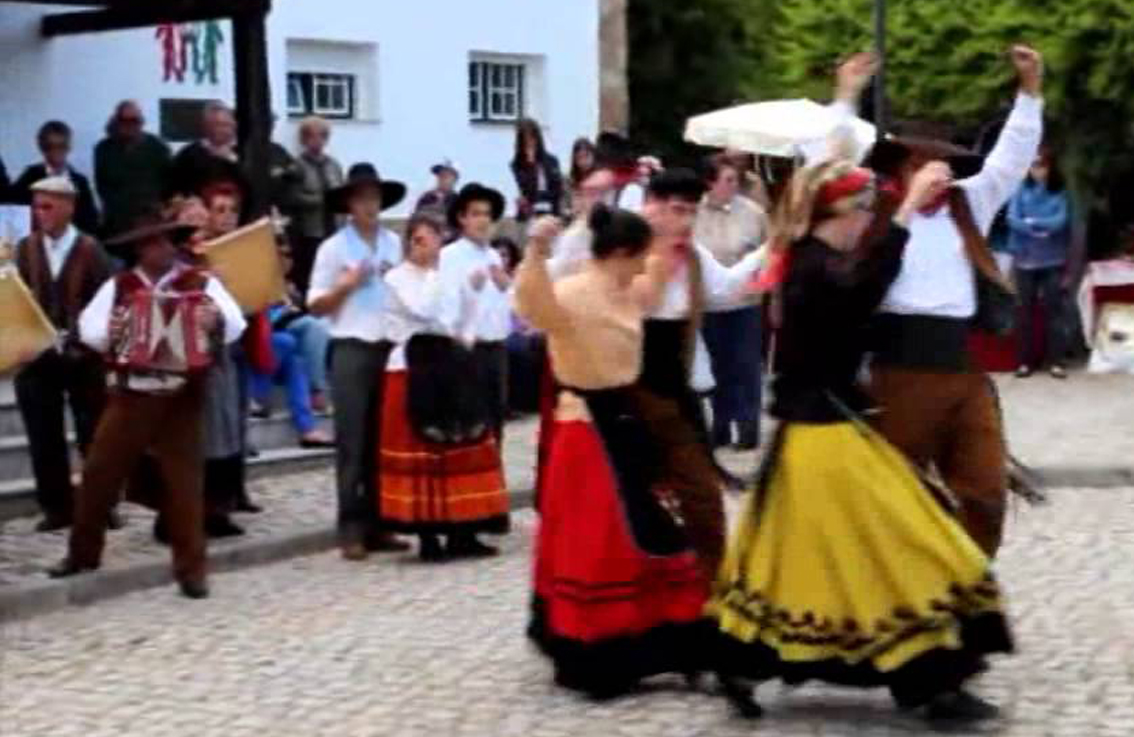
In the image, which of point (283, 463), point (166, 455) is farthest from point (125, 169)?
point (166, 455)

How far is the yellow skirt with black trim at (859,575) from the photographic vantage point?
8367 mm

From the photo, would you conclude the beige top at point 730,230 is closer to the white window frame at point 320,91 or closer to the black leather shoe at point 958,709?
the white window frame at point 320,91

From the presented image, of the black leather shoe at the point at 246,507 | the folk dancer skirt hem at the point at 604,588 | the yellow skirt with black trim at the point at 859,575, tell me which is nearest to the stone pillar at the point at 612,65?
the black leather shoe at the point at 246,507

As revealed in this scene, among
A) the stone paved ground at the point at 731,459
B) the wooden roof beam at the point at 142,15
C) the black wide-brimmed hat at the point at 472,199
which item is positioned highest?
the wooden roof beam at the point at 142,15

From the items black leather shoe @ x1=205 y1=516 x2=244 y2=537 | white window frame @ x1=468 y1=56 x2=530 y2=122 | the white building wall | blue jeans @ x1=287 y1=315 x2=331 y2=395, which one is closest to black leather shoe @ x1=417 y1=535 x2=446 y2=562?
black leather shoe @ x1=205 y1=516 x2=244 y2=537

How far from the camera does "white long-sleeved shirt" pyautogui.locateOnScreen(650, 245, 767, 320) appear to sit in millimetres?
9484

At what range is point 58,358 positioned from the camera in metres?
13.3

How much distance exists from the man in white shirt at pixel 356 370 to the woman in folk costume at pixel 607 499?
3.75 m

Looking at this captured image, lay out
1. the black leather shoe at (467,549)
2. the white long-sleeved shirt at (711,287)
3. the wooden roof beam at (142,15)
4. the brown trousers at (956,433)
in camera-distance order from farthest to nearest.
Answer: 1. the wooden roof beam at (142,15)
2. the black leather shoe at (467,549)
3. the white long-sleeved shirt at (711,287)
4. the brown trousers at (956,433)

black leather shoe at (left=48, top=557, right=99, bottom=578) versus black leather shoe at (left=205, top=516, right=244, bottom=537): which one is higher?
black leather shoe at (left=48, top=557, right=99, bottom=578)

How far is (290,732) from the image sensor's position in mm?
8828

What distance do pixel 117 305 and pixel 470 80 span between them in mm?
11689

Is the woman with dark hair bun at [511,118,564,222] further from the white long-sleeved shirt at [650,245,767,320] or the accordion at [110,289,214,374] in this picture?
the white long-sleeved shirt at [650,245,767,320]

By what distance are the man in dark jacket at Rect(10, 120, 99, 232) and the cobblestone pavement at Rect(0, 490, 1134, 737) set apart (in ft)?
17.7
